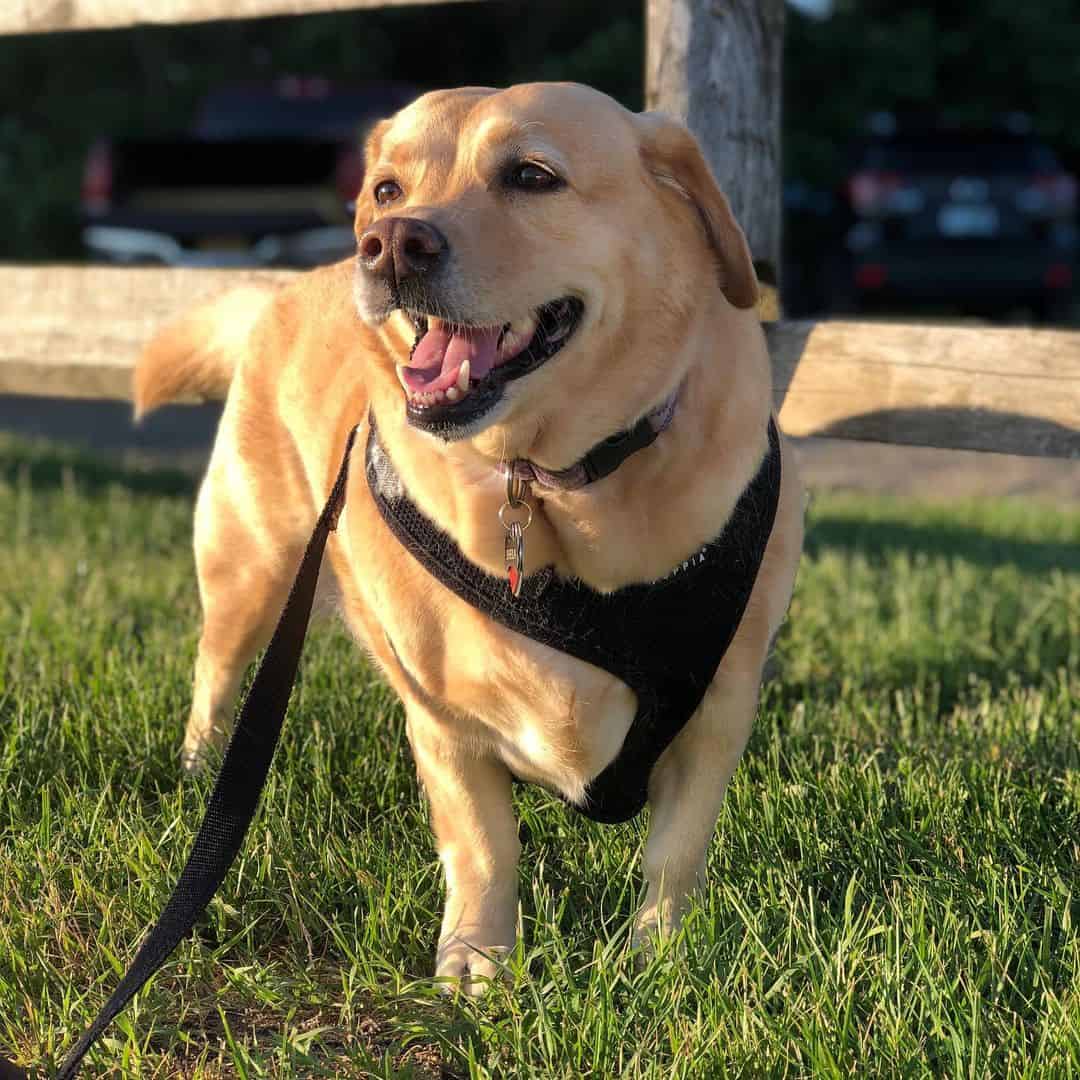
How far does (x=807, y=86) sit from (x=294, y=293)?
16881mm

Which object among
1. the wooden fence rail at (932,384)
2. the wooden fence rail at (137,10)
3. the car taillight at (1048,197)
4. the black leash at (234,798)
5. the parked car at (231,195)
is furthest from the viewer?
the car taillight at (1048,197)

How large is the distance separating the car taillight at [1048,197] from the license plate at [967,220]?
301mm

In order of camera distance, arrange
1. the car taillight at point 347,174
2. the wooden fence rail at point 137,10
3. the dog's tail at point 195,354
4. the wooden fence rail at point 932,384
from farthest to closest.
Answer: the car taillight at point 347,174
the wooden fence rail at point 137,10
the dog's tail at point 195,354
the wooden fence rail at point 932,384

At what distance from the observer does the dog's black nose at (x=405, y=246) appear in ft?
6.68

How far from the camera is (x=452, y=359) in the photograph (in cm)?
215

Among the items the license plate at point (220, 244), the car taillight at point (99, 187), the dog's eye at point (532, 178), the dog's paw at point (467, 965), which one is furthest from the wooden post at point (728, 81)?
the car taillight at point (99, 187)

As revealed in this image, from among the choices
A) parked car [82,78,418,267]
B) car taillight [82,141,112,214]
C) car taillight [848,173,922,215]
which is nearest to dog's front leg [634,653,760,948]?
parked car [82,78,418,267]

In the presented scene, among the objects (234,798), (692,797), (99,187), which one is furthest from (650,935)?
(99,187)

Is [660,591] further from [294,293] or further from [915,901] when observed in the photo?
[294,293]

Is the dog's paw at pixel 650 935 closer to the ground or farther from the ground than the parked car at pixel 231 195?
farther from the ground

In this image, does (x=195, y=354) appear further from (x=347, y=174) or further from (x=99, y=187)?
(x=99, y=187)

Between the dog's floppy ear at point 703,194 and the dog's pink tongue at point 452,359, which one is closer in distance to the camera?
the dog's pink tongue at point 452,359

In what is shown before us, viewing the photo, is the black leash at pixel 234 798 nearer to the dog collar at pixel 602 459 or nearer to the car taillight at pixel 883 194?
the dog collar at pixel 602 459

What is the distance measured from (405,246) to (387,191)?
38cm
